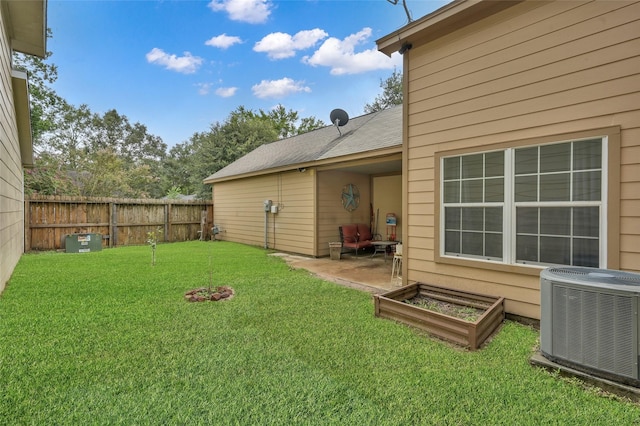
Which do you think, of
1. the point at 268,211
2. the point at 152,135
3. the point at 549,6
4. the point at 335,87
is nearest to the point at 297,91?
the point at 335,87

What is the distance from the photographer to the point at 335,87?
934 inches

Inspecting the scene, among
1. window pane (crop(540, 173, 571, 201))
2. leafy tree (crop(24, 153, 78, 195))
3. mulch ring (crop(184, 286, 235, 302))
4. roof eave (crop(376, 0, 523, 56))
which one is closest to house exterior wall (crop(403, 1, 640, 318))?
roof eave (crop(376, 0, 523, 56))

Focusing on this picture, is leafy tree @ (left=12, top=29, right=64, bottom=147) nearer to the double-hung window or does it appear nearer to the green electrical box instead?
the green electrical box

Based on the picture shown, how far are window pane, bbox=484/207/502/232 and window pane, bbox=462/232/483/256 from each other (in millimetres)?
146

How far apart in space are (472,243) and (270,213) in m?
6.87

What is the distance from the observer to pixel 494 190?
3.52 metres

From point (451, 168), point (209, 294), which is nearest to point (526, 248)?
point (451, 168)

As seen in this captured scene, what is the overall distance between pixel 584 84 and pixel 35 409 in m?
5.15

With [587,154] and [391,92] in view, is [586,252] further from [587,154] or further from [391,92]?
[391,92]

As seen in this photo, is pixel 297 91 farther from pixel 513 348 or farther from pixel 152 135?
pixel 513 348

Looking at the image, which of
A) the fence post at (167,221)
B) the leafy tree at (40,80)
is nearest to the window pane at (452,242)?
the fence post at (167,221)

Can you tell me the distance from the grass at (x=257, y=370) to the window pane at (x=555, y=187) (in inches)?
56.8

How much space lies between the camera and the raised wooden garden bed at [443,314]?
2744 mm

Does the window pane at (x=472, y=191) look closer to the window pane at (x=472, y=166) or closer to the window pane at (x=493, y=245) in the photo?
the window pane at (x=472, y=166)
